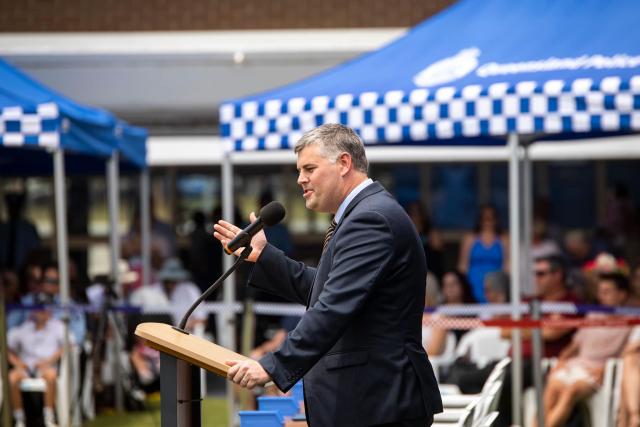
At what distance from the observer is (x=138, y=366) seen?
11531mm

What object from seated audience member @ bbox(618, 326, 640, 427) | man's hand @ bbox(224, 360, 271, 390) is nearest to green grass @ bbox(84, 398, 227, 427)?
seated audience member @ bbox(618, 326, 640, 427)

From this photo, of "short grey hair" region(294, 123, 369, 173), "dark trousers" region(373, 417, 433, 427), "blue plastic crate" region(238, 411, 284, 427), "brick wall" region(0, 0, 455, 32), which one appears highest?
"brick wall" region(0, 0, 455, 32)

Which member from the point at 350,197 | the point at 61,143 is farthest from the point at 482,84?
the point at 350,197

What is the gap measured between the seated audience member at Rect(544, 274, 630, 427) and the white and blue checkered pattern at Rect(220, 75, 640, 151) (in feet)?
4.71

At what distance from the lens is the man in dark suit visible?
4047mm

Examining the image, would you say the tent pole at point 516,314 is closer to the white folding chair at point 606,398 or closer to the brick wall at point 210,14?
the white folding chair at point 606,398

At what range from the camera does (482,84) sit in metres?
7.67

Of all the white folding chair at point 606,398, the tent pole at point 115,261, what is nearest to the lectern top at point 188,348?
the white folding chair at point 606,398

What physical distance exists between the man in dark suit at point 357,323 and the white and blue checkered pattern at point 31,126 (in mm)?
4685

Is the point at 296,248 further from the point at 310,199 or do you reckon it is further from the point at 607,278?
the point at 310,199

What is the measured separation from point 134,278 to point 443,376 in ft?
13.8

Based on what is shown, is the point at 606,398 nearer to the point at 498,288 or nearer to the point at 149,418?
the point at 498,288

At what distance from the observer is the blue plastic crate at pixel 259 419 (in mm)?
4746

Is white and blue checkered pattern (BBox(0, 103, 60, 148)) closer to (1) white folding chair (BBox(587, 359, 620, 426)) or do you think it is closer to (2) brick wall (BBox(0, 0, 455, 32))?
(1) white folding chair (BBox(587, 359, 620, 426))
